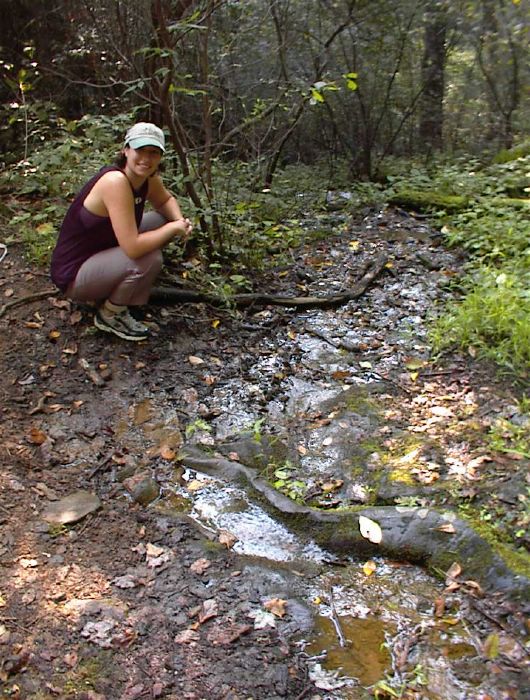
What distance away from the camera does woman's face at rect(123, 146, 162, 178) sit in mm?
3555

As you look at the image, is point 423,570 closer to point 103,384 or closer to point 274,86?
point 103,384

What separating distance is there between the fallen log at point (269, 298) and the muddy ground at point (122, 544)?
20 cm

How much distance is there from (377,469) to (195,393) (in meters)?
1.36

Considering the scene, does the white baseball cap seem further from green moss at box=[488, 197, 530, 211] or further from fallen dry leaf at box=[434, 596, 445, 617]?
green moss at box=[488, 197, 530, 211]

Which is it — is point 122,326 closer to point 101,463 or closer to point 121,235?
point 121,235

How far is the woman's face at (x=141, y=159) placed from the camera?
355 centimetres

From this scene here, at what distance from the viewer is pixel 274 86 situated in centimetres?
812

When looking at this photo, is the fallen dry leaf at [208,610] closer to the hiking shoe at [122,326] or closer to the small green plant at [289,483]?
the small green plant at [289,483]

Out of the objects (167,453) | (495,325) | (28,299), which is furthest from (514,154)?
(167,453)

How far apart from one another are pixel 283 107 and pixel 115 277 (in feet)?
10.3

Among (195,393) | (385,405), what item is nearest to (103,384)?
(195,393)

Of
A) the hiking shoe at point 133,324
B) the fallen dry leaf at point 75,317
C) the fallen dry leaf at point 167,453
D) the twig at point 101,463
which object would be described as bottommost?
the fallen dry leaf at point 167,453

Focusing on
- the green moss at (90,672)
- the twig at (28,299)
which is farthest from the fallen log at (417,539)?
the twig at (28,299)

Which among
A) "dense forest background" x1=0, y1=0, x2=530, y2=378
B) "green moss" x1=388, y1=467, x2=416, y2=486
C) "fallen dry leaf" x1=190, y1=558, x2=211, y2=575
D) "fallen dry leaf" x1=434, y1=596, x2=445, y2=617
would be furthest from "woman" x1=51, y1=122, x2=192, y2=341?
"fallen dry leaf" x1=434, y1=596, x2=445, y2=617
